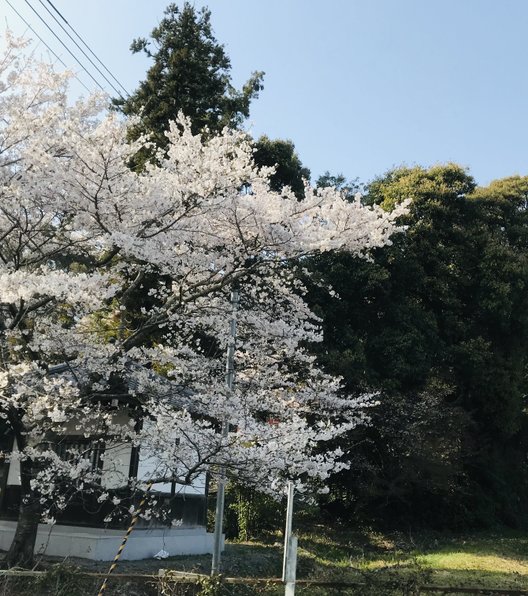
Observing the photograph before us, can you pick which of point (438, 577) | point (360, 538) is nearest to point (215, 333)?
point (438, 577)

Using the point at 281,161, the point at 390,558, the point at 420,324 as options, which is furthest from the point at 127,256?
the point at 420,324

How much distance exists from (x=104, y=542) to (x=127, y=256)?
546 centimetres

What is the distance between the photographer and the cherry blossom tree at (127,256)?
7.67 metres

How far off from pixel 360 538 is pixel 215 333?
31.7 ft

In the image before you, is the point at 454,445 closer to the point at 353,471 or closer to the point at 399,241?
the point at 353,471

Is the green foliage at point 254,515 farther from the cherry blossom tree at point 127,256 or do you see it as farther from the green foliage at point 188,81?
the green foliage at point 188,81

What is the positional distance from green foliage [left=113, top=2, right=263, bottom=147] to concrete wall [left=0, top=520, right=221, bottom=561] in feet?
40.4

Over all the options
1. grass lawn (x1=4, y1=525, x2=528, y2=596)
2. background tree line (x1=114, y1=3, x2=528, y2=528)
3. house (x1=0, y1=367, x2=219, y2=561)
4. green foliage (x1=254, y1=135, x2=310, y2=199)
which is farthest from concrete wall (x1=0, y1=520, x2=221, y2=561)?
green foliage (x1=254, y1=135, x2=310, y2=199)

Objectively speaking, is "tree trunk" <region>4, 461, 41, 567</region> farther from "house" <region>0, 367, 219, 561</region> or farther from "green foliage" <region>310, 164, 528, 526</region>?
"green foliage" <region>310, 164, 528, 526</region>

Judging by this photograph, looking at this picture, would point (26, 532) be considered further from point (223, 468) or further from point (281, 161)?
point (281, 161)

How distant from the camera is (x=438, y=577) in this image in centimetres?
1003

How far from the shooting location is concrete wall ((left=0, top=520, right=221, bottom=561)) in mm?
10625

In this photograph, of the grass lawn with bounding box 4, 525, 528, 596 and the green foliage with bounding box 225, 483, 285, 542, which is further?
the green foliage with bounding box 225, 483, 285, 542

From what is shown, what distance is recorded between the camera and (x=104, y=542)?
35.0ft
